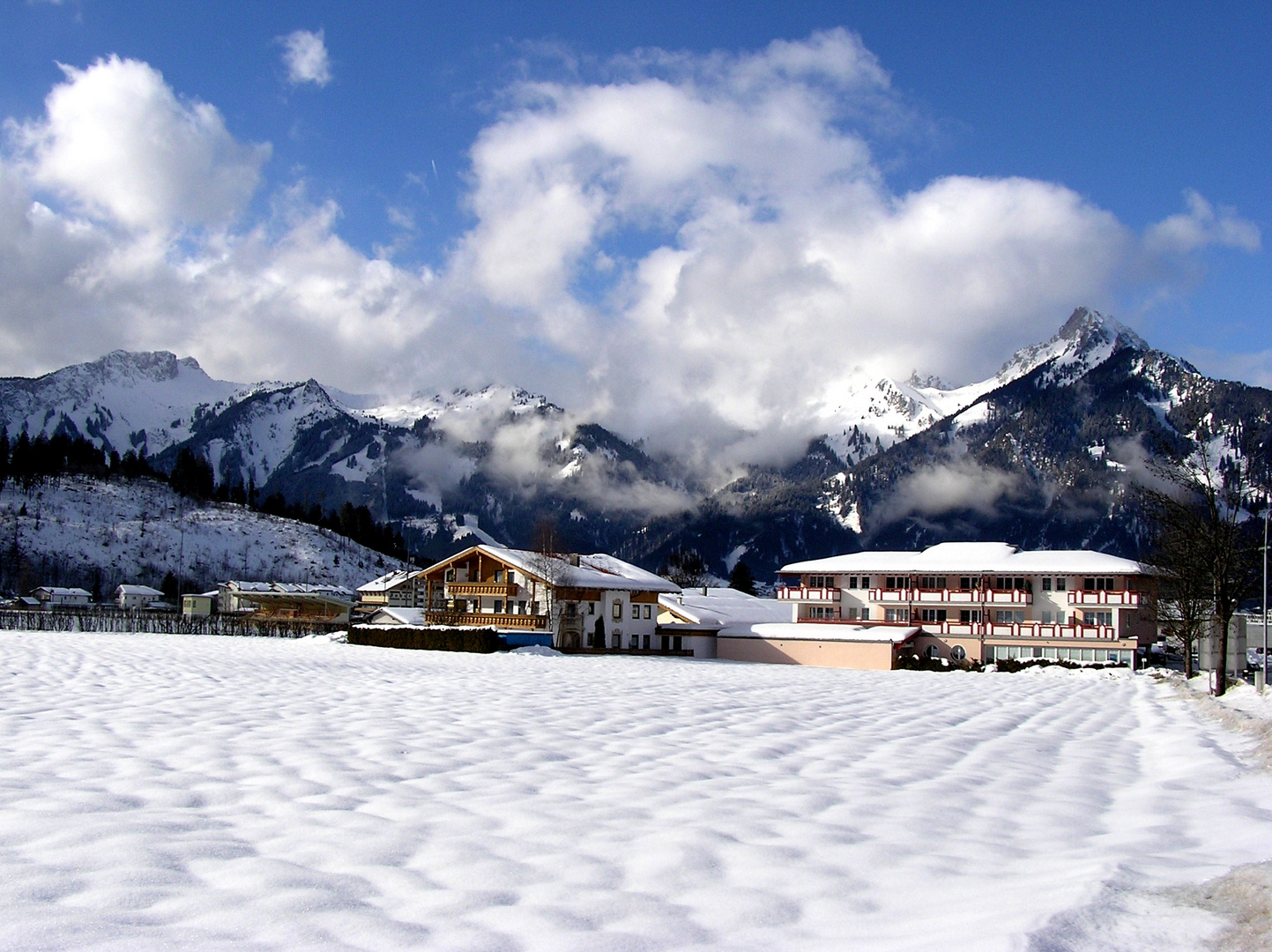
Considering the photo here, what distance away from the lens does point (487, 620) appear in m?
65.5

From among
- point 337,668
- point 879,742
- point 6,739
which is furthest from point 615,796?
point 337,668

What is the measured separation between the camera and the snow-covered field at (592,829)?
243 inches

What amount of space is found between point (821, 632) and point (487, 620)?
912 inches

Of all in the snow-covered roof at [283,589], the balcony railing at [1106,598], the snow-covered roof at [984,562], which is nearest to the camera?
the balcony railing at [1106,598]

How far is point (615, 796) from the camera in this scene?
10648 millimetres

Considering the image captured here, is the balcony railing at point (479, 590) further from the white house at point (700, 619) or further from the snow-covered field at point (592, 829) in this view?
the snow-covered field at point (592, 829)

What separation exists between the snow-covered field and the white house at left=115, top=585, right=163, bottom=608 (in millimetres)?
114325

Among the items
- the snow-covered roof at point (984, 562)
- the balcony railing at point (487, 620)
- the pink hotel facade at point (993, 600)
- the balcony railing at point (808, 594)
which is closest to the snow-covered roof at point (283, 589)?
the balcony railing at point (487, 620)

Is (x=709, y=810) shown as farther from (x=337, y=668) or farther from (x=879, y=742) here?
(x=337, y=668)

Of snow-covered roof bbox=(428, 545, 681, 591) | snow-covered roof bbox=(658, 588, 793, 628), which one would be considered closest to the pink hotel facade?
snow-covered roof bbox=(658, 588, 793, 628)

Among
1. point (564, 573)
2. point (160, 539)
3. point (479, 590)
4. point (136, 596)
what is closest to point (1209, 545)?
point (564, 573)

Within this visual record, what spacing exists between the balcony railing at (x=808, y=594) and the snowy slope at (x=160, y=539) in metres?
92.6

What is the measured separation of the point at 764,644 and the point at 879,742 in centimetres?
5125

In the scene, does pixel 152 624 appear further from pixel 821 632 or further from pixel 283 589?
pixel 821 632
